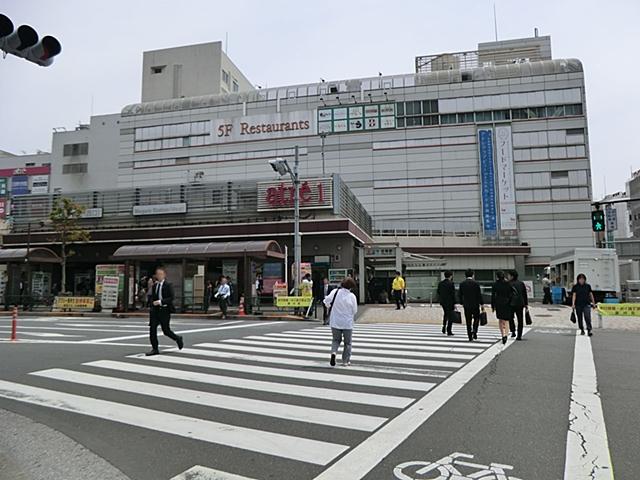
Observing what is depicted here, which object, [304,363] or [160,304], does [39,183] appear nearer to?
[160,304]

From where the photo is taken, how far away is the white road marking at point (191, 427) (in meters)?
4.54

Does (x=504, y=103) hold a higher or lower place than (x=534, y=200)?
higher

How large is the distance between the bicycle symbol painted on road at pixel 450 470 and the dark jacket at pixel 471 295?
837 centimetres

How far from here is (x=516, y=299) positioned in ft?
39.7

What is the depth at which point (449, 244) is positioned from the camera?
4984cm

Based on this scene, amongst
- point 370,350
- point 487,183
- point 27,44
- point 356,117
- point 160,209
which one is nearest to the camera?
point 27,44

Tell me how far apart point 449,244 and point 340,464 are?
47.5 meters

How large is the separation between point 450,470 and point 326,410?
6.84ft

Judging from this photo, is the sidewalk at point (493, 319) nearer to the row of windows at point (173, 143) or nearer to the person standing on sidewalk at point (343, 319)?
the person standing on sidewalk at point (343, 319)

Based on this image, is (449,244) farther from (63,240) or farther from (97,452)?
(97,452)

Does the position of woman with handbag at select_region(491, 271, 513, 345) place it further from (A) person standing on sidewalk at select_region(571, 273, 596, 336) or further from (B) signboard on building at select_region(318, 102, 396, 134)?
(B) signboard on building at select_region(318, 102, 396, 134)

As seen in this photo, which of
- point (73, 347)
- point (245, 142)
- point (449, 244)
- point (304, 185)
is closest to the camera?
point (73, 347)

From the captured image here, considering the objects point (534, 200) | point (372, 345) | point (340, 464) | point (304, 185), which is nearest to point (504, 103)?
point (534, 200)

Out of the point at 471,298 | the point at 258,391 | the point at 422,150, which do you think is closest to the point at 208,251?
the point at 471,298
